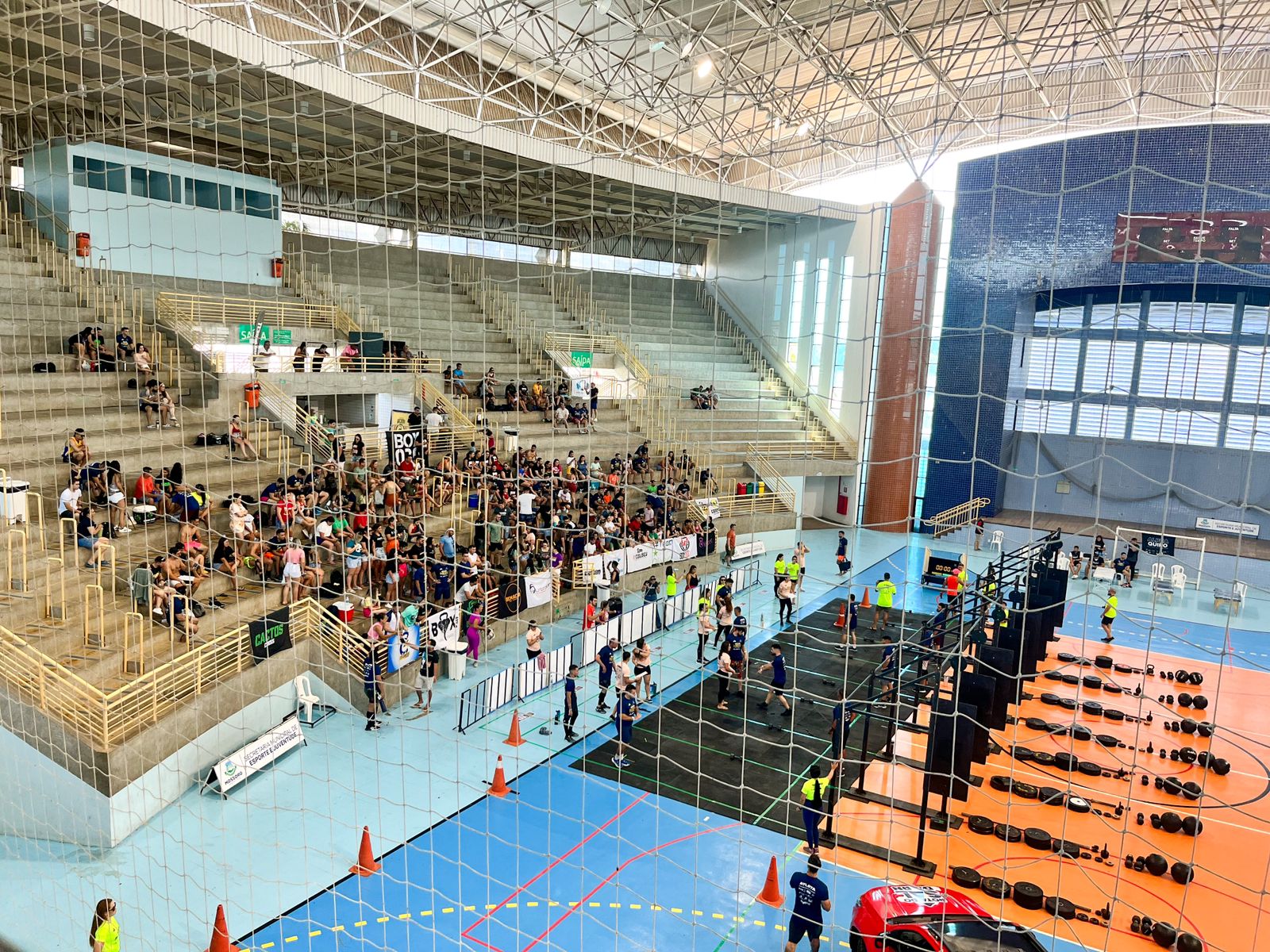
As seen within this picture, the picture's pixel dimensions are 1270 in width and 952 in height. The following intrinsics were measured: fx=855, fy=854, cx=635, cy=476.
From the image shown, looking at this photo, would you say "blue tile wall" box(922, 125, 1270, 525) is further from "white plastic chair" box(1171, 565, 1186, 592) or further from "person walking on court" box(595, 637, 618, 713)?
"white plastic chair" box(1171, 565, 1186, 592)

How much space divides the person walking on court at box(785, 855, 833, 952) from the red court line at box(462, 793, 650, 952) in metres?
1.22

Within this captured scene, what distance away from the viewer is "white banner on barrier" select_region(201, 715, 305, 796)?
17.1 feet

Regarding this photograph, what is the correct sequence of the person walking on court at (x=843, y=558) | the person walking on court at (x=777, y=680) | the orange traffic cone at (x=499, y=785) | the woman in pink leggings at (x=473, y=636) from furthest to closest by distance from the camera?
the woman in pink leggings at (x=473, y=636), the person walking on court at (x=777, y=680), the person walking on court at (x=843, y=558), the orange traffic cone at (x=499, y=785)

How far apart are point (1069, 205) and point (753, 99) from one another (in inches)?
338

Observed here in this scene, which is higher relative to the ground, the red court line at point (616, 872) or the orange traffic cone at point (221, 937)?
the orange traffic cone at point (221, 937)

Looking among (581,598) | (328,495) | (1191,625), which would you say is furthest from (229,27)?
(1191,625)

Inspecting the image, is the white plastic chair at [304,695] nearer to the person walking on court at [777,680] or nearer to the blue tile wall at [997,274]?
the person walking on court at [777,680]

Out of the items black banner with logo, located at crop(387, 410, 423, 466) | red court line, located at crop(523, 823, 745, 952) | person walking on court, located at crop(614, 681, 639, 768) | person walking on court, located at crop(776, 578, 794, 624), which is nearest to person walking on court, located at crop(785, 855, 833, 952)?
red court line, located at crop(523, 823, 745, 952)

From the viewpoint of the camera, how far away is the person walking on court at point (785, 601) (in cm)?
721

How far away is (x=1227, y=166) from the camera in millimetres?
9469

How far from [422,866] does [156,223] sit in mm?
9014

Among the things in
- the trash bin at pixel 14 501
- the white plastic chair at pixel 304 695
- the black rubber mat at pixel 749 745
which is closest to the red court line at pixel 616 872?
the black rubber mat at pixel 749 745

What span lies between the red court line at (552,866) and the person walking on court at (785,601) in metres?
2.28

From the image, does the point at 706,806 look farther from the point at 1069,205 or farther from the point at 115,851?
the point at 1069,205
